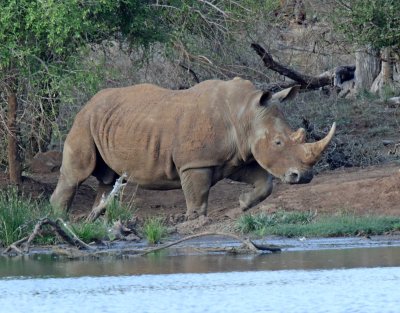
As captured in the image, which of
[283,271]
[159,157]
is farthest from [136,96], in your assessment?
[283,271]

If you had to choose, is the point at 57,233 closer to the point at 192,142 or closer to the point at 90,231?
the point at 90,231

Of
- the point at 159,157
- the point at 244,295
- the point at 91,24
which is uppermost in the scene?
the point at 91,24

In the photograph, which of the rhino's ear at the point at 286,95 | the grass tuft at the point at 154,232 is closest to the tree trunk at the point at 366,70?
the rhino's ear at the point at 286,95

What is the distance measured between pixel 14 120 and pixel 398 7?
575cm

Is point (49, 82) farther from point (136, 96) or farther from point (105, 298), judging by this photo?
point (105, 298)

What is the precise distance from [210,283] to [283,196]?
5.92 m

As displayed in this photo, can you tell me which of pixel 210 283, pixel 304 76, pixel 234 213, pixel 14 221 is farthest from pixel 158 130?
pixel 210 283

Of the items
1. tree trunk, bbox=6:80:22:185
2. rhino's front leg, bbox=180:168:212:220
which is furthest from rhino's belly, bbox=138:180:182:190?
tree trunk, bbox=6:80:22:185

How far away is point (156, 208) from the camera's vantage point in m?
20.8

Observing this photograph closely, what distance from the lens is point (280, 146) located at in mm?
18641

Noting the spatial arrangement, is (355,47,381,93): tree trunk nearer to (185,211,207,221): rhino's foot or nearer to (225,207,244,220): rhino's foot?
(225,207,244,220): rhino's foot

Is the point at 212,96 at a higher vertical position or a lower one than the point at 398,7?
lower

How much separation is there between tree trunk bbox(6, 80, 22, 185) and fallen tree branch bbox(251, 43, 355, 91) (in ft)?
14.0

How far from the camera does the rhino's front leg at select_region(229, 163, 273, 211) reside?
1880cm
